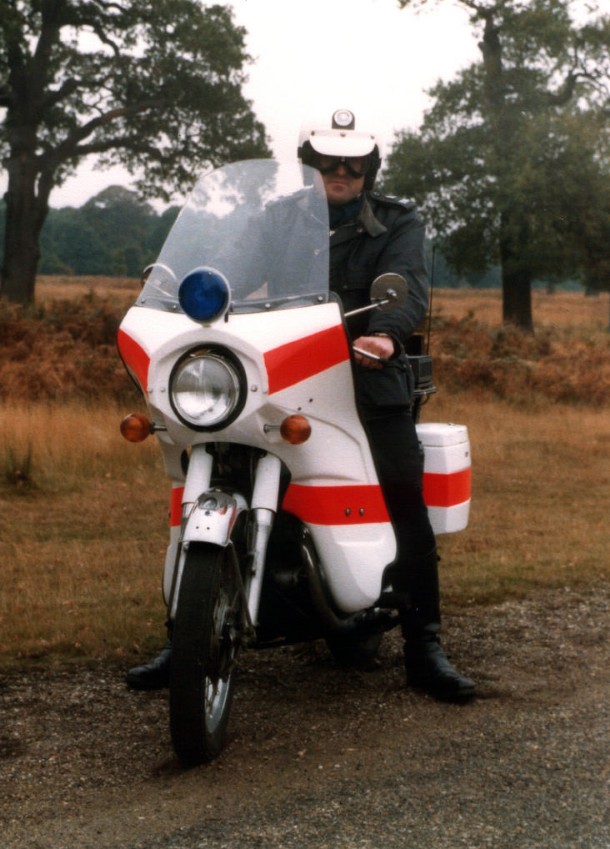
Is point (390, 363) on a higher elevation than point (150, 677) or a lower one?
higher

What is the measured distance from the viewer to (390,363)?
175 inches

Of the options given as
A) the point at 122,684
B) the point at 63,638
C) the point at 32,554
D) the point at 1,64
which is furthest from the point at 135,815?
the point at 1,64

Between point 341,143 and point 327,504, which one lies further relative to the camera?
point 341,143

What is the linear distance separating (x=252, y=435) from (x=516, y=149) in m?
28.4

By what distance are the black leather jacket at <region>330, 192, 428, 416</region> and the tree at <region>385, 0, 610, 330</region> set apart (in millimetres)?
26036

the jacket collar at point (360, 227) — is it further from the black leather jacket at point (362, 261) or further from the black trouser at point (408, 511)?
the black trouser at point (408, 511)

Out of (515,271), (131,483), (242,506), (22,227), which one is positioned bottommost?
(131,483)

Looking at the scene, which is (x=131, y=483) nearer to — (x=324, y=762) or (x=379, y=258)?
(x=379, y=258)

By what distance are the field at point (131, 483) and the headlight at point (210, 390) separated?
5.35 feet

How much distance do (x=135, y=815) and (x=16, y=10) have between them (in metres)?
23.6

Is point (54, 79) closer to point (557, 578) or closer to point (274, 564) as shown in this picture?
point (557, 578)

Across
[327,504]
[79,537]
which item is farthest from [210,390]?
[79,537]

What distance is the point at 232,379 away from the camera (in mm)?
3918

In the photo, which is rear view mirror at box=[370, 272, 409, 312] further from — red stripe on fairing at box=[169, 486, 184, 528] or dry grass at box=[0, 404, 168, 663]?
dry grass at box=[0, 404, 168, 663]
